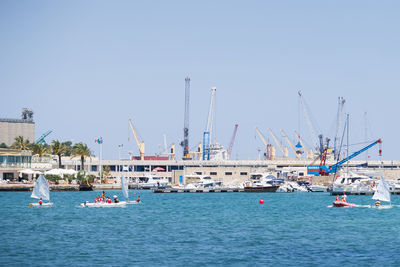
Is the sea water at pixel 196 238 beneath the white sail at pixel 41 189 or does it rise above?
beneath

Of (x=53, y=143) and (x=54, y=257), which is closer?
(x=54, y=257)

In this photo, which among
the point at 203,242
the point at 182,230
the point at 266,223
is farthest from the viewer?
the point at 266,223

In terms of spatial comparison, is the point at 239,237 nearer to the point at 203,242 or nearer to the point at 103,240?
the point at 203,242

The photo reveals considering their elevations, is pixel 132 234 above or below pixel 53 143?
below

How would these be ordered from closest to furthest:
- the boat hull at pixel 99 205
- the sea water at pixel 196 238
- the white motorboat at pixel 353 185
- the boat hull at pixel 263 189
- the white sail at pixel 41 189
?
the sea water at pixel 196 238, the white sail at pixel 41 189, the boat hull at pixel 99 205, the white motorboat at pixel 353 185, the boat hull at pixel 263 189

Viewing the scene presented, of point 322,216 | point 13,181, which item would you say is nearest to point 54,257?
point 322,216

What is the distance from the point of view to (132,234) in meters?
64.6

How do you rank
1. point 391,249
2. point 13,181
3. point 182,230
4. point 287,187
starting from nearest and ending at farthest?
point 391,249 → point 182,230 → point 13,181 → point 287,187

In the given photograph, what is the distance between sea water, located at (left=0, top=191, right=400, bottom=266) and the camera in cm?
4862

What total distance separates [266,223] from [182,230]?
12985mm

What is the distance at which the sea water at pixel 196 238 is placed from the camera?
160 feet

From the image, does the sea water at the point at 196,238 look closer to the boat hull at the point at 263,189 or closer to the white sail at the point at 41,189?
the white sail at the point at 41,189

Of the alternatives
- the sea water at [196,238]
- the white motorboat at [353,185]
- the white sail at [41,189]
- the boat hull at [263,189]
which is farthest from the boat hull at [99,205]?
the boat hull at [263,189]

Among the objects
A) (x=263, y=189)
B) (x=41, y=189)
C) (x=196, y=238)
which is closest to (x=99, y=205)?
(x=41, y=189)
